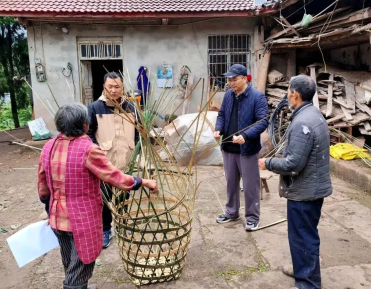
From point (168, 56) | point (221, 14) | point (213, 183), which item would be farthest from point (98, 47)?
point (213, 183)

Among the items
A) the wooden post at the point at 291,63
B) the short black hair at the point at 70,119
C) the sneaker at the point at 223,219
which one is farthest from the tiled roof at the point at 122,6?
the short black hair at the point at 70,119

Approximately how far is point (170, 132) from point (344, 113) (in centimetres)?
303

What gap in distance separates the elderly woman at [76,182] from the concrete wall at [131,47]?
643 cm

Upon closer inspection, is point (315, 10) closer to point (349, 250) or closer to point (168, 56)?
point (168, 56)

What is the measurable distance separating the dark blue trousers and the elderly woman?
107 centimetres

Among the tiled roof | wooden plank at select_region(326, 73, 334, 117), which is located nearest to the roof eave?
the tiled roof

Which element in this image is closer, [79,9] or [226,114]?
[226,114]

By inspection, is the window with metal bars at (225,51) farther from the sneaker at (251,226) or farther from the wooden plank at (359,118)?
the sneaker at (251,226)

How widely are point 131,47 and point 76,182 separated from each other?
6932mm

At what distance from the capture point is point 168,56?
8406 millimetres

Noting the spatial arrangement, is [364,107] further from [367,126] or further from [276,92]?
[276,92]

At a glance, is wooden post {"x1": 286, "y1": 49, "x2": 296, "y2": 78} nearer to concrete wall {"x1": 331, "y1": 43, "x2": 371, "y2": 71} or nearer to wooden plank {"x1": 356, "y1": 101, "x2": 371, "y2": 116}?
concrete wall {"x1": 331, "y1": 43, "x2": 371, "y2": 71}

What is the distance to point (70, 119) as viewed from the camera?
188 centimetres

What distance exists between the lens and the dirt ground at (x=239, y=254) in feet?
8.35
